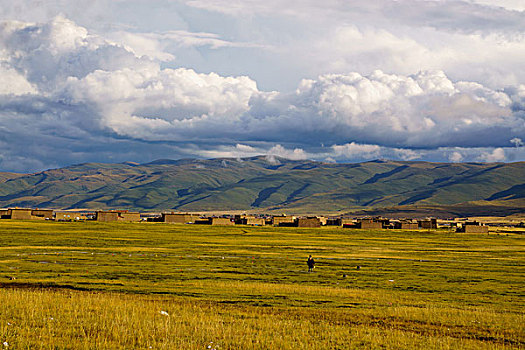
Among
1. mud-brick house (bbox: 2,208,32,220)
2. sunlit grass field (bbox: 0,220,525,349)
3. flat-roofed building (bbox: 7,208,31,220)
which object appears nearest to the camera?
sunlit grass field (bbox: 0,220,525,349)

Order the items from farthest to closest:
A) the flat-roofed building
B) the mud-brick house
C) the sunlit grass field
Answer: the mud-brick house, the flat-roofed building, the sunlit grass field

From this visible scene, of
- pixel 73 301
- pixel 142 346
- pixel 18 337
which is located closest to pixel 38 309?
pixel 73 301

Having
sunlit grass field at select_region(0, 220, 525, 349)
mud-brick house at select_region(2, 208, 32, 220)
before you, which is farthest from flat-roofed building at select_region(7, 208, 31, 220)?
sunlit grass field at select_region(0, 220, 525, 349)

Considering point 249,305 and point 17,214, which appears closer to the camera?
point 249,305

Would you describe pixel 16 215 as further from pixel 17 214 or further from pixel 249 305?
pixel 249 305

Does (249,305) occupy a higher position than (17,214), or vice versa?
(17,214)

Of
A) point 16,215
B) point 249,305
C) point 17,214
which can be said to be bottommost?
point 249,305

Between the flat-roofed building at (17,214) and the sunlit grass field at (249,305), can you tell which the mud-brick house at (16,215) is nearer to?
the flat-roofed building at (17,214)

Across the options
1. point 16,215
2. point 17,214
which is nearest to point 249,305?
point 16,215

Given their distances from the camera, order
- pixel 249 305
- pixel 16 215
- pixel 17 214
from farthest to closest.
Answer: pixel 17 214, pixel 16 215, pixel 249 305

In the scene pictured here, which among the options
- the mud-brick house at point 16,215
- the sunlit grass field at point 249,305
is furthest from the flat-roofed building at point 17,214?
the sunlit grass field at point 249,305

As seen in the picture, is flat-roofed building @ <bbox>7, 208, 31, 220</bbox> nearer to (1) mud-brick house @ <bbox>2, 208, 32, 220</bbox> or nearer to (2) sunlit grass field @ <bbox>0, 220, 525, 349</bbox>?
(1) mud-brick house @ <bbox>2, 208, 32, 220</bbox>

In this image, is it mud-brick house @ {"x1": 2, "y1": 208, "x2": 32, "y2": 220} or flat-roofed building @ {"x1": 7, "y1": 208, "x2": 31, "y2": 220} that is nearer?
flat-roofed building @ {"x1": 7, "y1": 208, "x2": 31, "y2": 220}

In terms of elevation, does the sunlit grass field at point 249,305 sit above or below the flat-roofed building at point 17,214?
below
